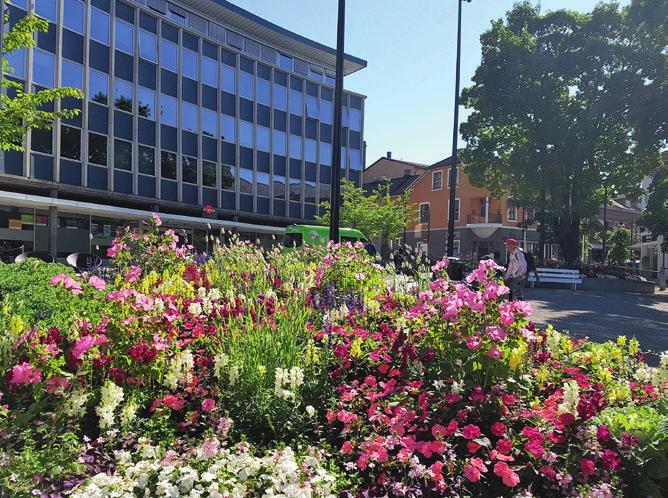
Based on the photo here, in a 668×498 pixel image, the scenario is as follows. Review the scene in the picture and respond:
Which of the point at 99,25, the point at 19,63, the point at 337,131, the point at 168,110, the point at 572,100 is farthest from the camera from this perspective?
the point at 168,110

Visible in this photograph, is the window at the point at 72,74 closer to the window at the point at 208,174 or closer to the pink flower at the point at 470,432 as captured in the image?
the window at the point at 208,174

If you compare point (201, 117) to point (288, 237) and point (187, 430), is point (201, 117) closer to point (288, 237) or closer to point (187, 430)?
point (288, 237)

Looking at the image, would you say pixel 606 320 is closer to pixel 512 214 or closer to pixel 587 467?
pixel 587 467

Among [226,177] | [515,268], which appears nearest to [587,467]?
[515,268]

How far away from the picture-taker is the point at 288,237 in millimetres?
23359

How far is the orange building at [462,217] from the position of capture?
1793 inches

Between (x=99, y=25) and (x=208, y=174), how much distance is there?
950cm

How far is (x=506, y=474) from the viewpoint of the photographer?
226 centimetres

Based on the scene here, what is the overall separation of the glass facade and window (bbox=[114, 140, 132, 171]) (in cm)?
6

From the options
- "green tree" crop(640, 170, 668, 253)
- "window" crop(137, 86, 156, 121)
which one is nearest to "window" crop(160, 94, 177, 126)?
"window" crop(137, 86, 156, 121)

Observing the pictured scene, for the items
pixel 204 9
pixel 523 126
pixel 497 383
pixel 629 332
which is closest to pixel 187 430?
pixel 497 383

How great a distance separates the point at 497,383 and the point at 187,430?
1811mm

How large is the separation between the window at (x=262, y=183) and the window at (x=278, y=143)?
1953 millimetres

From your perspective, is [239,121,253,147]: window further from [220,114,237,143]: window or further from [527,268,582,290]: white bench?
[527,268,582,290]: white bench
